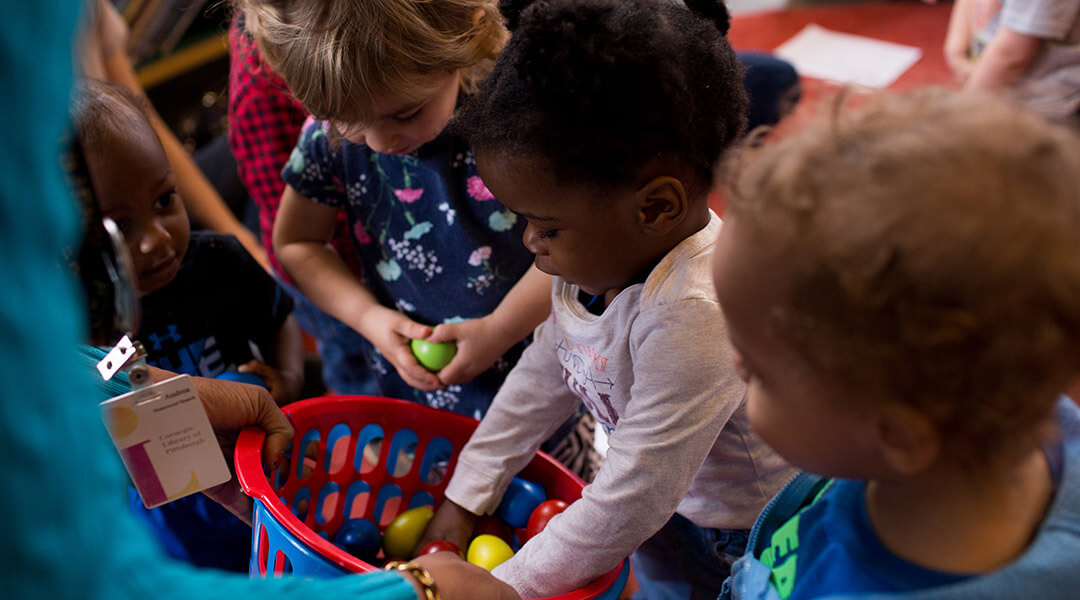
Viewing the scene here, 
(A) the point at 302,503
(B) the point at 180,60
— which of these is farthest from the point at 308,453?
(B) the point at 180,60

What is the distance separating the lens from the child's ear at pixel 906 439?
49 centimetres

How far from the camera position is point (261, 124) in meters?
1.39

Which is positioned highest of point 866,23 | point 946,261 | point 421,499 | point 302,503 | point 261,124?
point 946,261

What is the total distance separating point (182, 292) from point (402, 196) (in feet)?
1.06

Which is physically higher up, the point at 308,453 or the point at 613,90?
the point at 613,90

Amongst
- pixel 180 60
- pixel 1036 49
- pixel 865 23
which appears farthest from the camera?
pixel 865 23

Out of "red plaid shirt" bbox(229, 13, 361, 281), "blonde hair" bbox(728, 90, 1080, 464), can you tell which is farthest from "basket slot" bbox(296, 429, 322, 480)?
"blonde hair" bbox(728, 90, 1080, 464)

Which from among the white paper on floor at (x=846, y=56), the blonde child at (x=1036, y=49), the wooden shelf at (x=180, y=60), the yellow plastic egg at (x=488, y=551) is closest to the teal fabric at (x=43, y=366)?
the yellow plastic egg at (x=488, y=551)

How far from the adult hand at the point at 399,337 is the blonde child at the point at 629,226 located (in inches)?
13.0

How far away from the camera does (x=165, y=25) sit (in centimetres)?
231

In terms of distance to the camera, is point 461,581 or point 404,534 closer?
point 461,581

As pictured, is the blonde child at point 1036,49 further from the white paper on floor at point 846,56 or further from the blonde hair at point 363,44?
the blonde hair at point 363,44

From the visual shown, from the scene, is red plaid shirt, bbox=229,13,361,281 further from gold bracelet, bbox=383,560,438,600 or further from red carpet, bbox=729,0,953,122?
red carpet, bbox=729,0,953,122

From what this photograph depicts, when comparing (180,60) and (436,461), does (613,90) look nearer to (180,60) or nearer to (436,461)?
(436,461)
